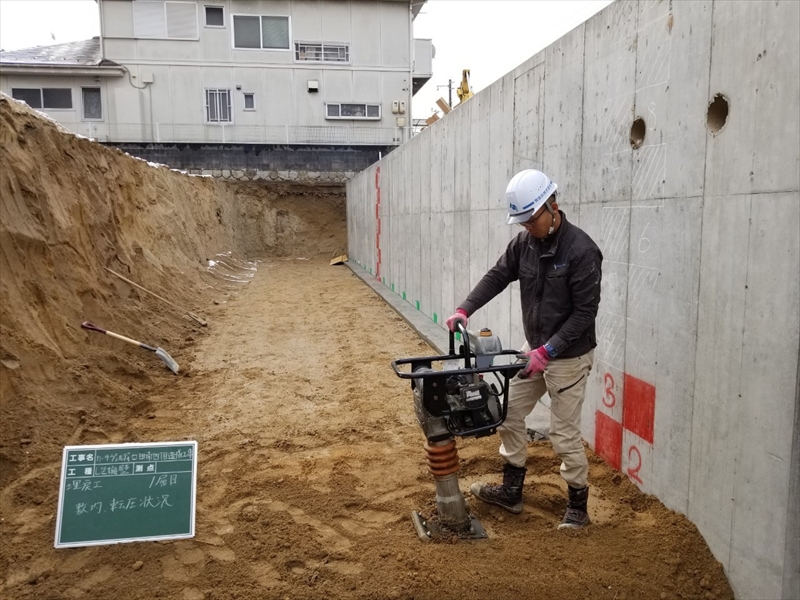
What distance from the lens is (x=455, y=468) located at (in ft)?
10.8

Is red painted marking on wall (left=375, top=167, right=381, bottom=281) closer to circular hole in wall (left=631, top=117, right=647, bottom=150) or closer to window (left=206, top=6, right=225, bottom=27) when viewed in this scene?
circular hole in wall (left=631, top=117, right=647, bottom=150)

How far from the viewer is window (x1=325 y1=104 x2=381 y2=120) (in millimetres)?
24672

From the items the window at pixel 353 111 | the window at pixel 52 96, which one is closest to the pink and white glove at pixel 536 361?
the window at pixel 353 111

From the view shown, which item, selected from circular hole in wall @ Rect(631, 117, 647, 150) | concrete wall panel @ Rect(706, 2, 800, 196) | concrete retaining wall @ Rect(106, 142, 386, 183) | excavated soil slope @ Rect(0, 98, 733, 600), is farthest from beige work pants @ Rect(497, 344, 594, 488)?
concrete retaining wall @ Rect(106, 142, 386, 183)

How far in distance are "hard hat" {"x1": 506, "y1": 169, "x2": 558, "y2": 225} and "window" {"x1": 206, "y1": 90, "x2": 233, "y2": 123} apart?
23005 mm

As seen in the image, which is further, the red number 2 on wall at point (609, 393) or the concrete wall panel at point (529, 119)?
the concrete wall panel at point (529, 119)

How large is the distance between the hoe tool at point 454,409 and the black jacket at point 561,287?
10.9 inches

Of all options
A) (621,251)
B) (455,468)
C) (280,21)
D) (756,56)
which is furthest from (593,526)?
(280,21)

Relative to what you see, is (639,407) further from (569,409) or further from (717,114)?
(717,114)

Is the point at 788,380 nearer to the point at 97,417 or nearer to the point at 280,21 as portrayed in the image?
the point at 97,417

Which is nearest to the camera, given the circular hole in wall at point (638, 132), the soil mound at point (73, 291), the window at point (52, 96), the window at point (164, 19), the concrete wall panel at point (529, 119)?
the circular hole in wall at point (638, 132)

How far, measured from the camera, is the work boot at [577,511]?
11.0 feet

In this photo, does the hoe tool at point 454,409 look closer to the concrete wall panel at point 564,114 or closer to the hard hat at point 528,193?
the hard hat at point 528,193

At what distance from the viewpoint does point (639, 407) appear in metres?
3.64
